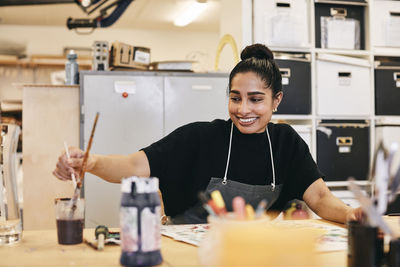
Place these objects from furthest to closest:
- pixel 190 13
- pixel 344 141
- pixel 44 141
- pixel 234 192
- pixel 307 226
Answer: pixel 190 13
pixel 344 141
pixel 44 141
pixel 234 192
pixel 307 226

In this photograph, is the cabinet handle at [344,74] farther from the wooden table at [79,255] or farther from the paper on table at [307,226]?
the wooden table at [79,255]

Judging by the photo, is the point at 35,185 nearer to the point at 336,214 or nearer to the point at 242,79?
the point at 242,79

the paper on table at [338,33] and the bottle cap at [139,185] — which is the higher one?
the paper on table at [338,33]

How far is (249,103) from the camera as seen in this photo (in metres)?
1.74

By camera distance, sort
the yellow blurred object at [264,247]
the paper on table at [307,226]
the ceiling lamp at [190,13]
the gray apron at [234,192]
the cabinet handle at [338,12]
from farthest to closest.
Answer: the ceiling lamp at [190,13] < the cabinet handle at [338,12] < the gray apron at [234,192] < the paper on table at [307,226] < the yellow blurred object at [264,247]

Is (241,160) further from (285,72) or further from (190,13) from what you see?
(190,13)

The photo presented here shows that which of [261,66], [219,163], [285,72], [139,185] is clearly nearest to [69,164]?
[139,185]

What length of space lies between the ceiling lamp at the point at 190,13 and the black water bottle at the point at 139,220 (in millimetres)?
4844

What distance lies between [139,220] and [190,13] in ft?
18.1

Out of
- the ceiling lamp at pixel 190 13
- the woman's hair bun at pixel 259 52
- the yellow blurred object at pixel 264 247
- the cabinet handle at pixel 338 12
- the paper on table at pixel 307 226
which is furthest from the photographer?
the ceiling lamp at pixel 190 13

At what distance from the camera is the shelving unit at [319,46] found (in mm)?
3127

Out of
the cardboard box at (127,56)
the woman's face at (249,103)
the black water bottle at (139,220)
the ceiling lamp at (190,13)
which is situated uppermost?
the ceiling lamp at (190,13)

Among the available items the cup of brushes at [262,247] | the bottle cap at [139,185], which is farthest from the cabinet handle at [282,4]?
the cup of brushes at [262,247]

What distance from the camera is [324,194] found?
5.32 ft
